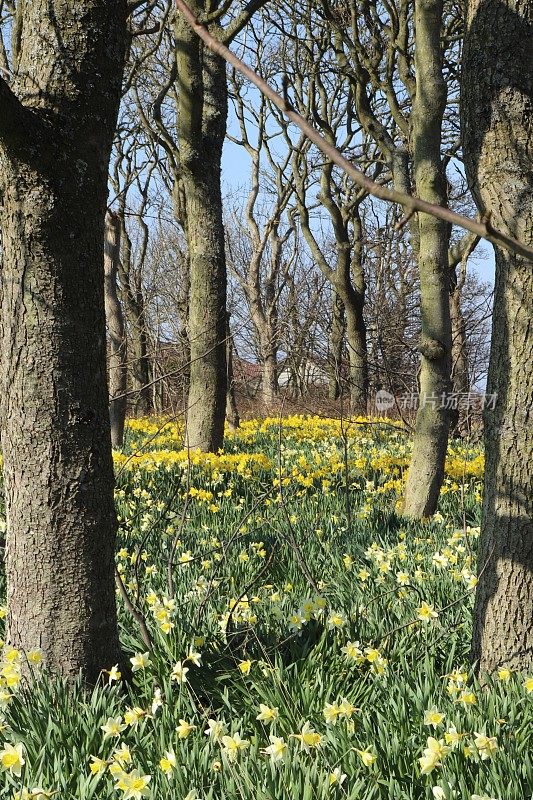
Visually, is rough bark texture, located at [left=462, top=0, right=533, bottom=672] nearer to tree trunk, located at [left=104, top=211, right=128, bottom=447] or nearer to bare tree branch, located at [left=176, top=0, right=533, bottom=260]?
bare tree branch, located at [left=176, top=0, right=533, bottom=260]

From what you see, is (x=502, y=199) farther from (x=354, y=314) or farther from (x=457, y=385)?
(x=354, y=314)

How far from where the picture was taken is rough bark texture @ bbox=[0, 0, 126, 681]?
95.9 inches

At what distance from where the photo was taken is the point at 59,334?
2.50 m

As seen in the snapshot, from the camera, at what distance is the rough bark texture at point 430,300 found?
5742mm

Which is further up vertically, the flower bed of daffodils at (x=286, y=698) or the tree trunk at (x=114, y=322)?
the tree trunk at (x=114, y=322)

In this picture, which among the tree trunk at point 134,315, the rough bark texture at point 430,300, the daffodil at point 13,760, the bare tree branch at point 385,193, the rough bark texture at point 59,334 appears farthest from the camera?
the tree trunk at point 134,315

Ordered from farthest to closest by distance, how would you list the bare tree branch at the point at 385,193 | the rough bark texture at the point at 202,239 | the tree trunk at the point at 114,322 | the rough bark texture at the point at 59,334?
Answer: the tree trunk at the point at 114,322 < the rough bark texture at the point at 202,239 < the rough bark texture at the point at 59,334 < the bare tree branch at the point at 385,193

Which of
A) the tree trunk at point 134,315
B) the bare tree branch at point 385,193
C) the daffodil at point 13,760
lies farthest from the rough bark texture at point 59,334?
the tree trunk at point 134,315

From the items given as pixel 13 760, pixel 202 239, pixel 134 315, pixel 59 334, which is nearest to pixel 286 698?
pixel 13 760

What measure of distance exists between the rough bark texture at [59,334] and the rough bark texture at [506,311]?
4.36 ft

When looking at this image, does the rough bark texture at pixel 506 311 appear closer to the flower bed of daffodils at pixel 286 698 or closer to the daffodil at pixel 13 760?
the flower bed of daffodils at pixel 286 698

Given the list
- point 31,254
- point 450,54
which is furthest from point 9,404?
point 450,54

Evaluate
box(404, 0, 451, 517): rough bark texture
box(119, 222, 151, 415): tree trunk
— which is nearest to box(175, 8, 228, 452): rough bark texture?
box(404, 0, 451, 517): rough bark texture

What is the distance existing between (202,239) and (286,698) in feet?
21.1
